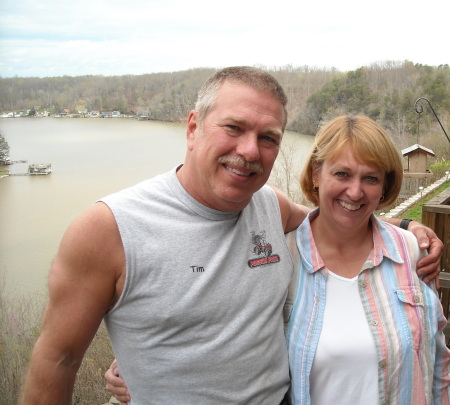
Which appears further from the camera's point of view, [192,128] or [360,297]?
[360,297]

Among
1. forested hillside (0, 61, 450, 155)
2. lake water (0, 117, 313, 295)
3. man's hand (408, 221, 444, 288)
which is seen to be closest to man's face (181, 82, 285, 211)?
man's hand (408, 221, 444, 288)

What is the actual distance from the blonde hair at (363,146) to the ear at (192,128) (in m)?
0.58

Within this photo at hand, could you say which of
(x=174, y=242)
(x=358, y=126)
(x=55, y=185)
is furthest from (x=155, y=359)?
(x=55, y=185)

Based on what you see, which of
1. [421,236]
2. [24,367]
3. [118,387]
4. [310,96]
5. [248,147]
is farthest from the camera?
[310,96]

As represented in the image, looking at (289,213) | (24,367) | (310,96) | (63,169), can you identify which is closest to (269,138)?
(289,213)

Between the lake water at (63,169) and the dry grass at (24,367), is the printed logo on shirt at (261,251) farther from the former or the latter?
the lake water at (63,169)

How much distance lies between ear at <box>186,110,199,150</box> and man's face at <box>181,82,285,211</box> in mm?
42

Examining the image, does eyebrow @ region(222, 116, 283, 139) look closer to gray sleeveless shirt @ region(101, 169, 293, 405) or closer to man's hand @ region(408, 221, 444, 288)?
gray sleeveless shirt @ region(101, 169, 293, 405)

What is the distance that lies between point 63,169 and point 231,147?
84.7ft

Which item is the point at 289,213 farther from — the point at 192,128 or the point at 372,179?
the point at 192,128

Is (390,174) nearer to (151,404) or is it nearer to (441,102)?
(151,404)

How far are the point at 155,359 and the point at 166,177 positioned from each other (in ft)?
2.07

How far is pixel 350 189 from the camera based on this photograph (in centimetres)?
179

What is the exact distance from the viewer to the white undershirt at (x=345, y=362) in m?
1.66
